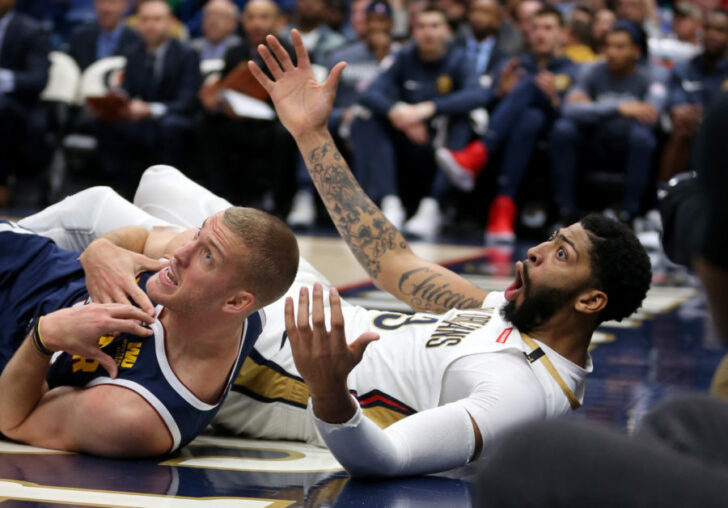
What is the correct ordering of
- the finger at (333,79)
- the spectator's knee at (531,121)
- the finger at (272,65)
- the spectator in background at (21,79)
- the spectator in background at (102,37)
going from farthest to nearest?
the spectator in background at (102,37), the spectator in background at (21,79), the spectator's knee at (531,121), the finger at (272,65), the finger at (333,79)

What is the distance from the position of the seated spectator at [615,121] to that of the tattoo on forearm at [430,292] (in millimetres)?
5183

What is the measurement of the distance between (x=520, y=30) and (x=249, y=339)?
7.35 m

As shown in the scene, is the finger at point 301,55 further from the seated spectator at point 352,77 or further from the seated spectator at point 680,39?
the seated spectator at point 680,39

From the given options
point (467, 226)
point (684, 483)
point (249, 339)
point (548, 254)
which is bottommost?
point (467, 226)

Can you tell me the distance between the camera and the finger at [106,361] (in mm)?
2744

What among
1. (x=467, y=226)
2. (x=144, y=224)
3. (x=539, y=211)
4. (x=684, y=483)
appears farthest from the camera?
(x=467, y=226)

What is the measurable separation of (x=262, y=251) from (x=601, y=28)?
302 inches

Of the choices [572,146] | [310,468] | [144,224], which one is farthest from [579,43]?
[310,468]

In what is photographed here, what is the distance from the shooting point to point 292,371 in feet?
10.2

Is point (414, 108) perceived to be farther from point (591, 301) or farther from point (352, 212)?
point (591, 301)

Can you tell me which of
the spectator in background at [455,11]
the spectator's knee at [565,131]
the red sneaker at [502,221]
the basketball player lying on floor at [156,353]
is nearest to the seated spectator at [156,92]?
the spectator in background at [455,11]

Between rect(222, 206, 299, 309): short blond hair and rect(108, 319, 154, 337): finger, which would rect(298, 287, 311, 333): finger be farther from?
rect(108, 319, 154, 337): finger

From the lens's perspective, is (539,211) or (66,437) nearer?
(66,437)

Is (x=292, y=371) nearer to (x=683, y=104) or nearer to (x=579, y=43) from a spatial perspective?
(x=683, y=104)
